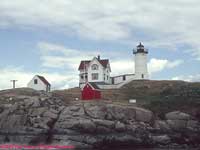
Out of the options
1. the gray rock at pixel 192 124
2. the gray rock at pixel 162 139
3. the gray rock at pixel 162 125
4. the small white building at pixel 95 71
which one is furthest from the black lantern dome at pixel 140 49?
the gray rock at pixel 162 139

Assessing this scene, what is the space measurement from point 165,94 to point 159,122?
2218cm

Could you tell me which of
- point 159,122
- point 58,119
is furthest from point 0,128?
point 159,122

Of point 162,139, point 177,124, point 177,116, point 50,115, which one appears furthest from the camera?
point 177,116

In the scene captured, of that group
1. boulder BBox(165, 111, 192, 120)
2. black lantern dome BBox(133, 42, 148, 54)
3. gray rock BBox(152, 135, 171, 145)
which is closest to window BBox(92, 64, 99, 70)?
black lantern dome BBox(133, 42, 148, 54)

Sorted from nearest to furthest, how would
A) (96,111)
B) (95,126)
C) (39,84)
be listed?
(95,126) → (96,111) → (39,84)

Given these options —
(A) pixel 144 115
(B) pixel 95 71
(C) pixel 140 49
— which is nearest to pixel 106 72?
(B) pixel 95 71

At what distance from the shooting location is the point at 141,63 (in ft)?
357

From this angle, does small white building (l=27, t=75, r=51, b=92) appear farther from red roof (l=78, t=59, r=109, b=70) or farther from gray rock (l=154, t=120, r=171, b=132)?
gray rock (l=154, t=120, r=171, b=132)

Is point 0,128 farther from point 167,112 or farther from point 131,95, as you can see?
point 131,95

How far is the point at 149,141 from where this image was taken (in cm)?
6228

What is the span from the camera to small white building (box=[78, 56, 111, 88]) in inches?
4141

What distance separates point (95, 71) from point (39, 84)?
1285cm

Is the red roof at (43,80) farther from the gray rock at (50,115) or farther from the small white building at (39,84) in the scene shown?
the gray rock at (50,115)

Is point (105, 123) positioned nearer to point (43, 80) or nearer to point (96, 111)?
point (96, 111)
